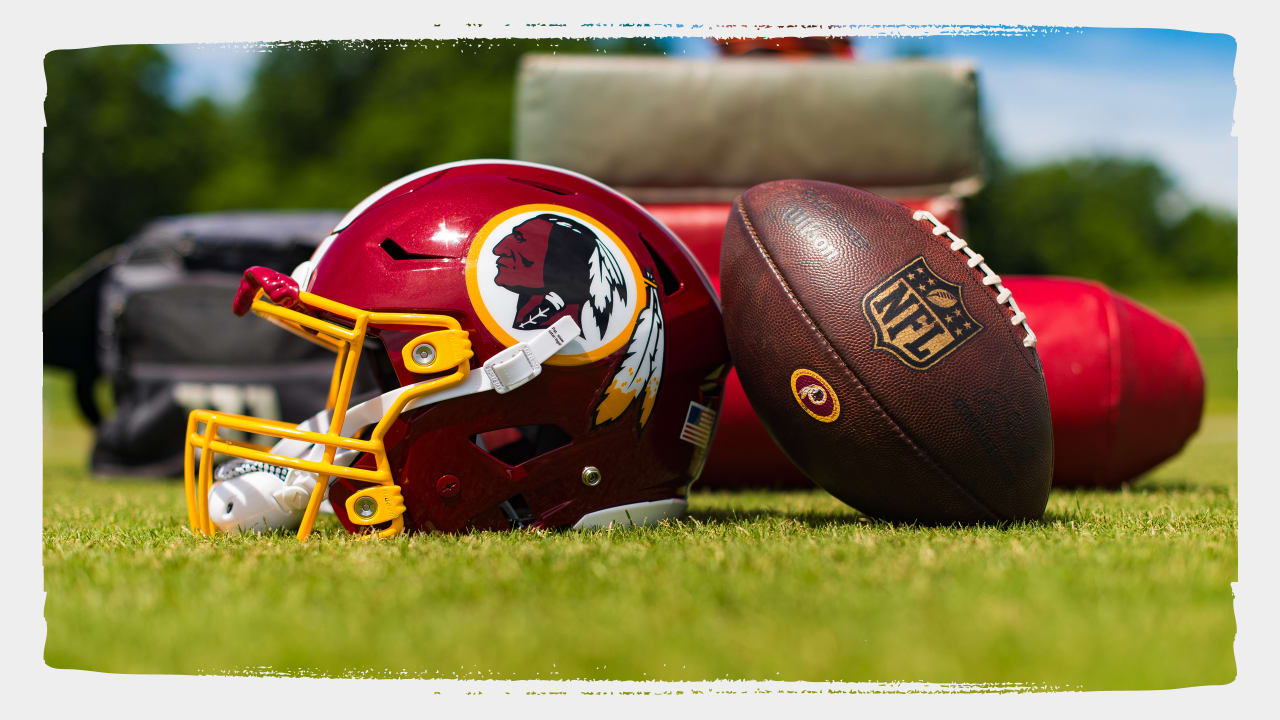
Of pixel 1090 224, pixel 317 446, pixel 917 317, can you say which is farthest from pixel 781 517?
pixel 1090 224

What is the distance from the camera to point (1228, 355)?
11.6 meters

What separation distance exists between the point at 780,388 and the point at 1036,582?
678 millimetres

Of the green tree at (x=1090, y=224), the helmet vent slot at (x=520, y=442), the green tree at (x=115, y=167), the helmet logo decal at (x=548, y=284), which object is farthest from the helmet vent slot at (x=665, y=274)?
the green tree at (x=1090, y=224)

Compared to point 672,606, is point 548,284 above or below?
above

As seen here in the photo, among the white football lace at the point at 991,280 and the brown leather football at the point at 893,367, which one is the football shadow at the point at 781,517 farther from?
the white football lace at the point at 991,280

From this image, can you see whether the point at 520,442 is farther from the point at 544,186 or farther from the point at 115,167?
the point at 115,167

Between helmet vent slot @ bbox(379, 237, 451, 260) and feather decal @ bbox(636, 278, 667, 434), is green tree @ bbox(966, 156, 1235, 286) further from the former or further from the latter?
helmet vent slot @ bbox(379, 237, 451, 260)

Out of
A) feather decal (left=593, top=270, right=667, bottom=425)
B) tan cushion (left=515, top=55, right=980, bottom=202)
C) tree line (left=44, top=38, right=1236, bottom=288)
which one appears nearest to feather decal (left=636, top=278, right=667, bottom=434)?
feather decal (left=593, top=270, right=667, bottom=425)

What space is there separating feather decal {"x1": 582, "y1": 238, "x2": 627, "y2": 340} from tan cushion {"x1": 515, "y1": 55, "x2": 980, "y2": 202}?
2.22 m

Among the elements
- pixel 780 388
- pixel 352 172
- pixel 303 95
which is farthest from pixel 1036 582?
pixel 303 95

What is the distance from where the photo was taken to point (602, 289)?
2.03 m

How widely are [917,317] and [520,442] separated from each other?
32.7 inches

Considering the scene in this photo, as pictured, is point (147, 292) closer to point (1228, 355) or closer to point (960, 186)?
point (960, 186)

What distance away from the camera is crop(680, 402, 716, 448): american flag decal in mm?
2227
